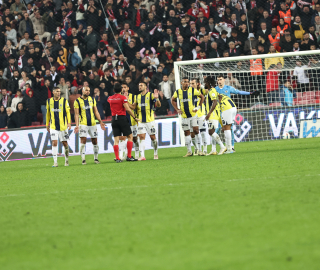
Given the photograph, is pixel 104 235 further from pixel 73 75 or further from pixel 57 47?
pixel 57 47

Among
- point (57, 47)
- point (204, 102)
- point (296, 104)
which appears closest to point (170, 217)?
point (204, 102)

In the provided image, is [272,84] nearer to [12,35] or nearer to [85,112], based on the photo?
[85,112]

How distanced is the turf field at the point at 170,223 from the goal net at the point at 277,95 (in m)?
8.75

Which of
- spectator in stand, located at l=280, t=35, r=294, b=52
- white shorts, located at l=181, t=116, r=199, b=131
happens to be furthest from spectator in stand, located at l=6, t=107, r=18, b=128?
spectator in stand, located at l=280, t=35, r=294, b=52

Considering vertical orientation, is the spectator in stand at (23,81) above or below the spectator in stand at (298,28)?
below

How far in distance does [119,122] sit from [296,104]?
6834 mm

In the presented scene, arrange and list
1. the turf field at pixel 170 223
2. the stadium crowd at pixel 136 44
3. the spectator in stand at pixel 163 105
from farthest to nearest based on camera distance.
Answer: the spectator in stand at pixel 163 105
the stadium crowd at pixel 136 44
the turf field at pixel 170 223

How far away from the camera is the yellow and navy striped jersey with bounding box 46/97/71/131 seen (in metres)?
11.9

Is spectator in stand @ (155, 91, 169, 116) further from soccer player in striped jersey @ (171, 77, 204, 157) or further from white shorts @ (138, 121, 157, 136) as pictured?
white shorts @ (138, 121, 157, 136)

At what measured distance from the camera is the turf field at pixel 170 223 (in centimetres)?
302

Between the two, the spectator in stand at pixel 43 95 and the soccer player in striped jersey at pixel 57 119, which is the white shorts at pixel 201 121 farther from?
the spectator in stand at pixel 43 95

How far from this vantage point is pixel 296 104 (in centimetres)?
1557

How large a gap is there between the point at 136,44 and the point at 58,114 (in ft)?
24.0

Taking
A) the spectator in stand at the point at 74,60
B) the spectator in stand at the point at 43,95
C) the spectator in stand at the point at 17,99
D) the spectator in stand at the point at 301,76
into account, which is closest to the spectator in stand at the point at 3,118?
the spectator in stand at the point at 17,99
